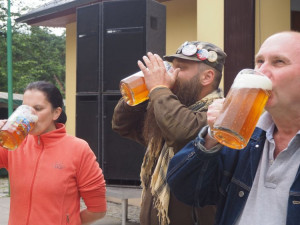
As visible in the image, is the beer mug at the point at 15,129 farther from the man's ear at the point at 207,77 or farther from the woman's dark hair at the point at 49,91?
the man's ear at the point at 207,77

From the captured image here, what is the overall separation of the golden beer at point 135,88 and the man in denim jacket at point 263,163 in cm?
83

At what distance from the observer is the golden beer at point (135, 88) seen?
90.3 inches

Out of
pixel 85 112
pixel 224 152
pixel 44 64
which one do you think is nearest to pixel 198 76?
pixel 224 152

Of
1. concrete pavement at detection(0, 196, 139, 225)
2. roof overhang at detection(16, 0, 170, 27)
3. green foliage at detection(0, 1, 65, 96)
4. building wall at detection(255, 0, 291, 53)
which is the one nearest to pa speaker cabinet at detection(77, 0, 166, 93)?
building wall at detection(255, 0, 291, 53)

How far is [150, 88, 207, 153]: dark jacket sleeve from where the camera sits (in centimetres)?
198

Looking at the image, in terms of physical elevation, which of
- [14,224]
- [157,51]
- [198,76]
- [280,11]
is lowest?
[14,224]

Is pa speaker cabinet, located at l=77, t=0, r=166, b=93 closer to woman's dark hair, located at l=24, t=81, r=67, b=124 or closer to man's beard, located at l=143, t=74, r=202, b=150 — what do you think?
woman's dark hair, located at l=24, t=81, r=67, b=124

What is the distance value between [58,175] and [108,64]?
3.13 meters

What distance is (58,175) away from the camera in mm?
2377

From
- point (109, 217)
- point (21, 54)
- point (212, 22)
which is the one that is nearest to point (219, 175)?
point (212, 22)

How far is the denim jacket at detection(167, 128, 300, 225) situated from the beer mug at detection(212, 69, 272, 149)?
92mm

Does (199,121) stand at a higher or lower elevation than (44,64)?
lower

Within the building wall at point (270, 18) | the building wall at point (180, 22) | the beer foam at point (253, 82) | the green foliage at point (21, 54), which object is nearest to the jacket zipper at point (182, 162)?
the beer foam at point (253, 82)

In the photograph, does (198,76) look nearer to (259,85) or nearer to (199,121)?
(199,121)
